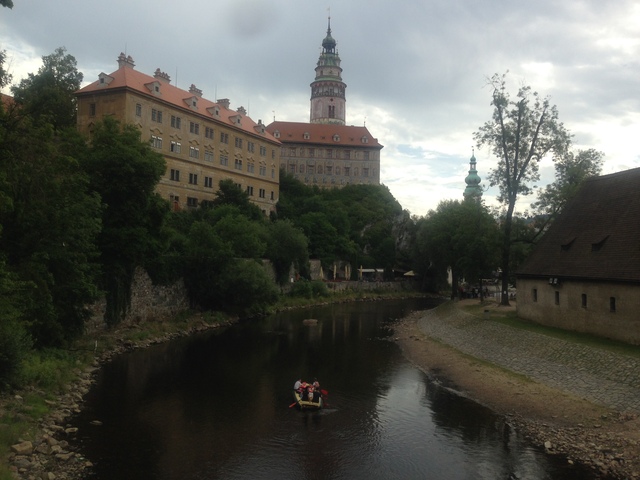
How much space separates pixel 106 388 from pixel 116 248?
12.0m

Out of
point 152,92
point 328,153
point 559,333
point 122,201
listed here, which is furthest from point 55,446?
point 328,153

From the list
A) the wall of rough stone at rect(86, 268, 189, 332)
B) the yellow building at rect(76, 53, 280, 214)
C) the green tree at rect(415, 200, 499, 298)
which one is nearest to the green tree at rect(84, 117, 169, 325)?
the wall of rough stone at rect(86, 268, 189, 332)

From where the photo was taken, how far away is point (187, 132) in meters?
61.9

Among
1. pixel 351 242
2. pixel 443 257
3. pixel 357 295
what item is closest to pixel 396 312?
pixel 443 257

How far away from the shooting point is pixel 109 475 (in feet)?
48.7

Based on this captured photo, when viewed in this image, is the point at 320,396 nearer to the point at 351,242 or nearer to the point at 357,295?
the point at 357,295

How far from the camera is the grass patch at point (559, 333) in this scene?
22516 mm

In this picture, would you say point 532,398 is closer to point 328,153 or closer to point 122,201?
point 122,201

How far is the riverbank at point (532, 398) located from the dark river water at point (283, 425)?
2.57 ft

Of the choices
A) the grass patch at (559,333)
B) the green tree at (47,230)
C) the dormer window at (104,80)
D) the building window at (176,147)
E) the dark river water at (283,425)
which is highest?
the dormer window at (104,80)

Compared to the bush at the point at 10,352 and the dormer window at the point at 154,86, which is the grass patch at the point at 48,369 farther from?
the dormer window at the point at 154,86

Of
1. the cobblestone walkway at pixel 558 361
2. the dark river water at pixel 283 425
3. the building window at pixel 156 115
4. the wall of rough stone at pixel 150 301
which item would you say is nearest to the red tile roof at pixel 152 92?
the building window at pixel 156 115

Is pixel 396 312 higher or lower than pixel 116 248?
lower

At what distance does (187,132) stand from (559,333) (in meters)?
47.7
